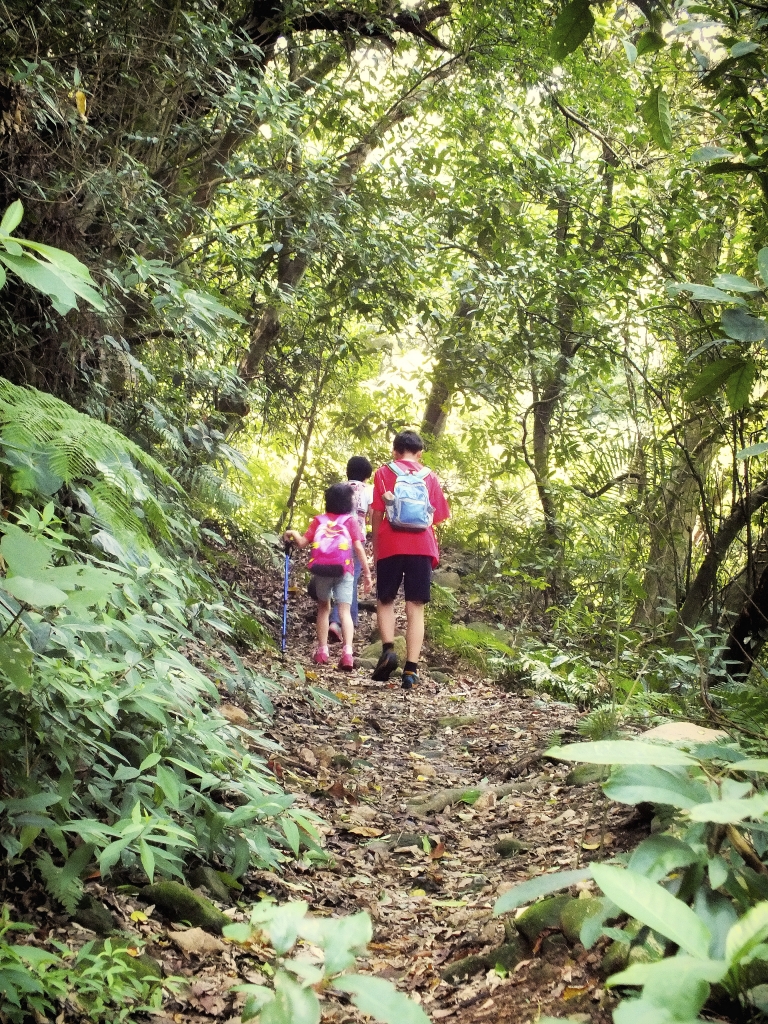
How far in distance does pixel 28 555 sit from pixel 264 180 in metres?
4.79

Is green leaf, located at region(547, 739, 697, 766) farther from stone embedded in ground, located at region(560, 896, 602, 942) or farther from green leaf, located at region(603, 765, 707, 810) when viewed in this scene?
stone embedded in ground, located at region(560, 896, 602, 942)

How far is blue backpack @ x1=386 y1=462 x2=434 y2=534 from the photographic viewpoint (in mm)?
6727

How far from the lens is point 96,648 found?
261 cm

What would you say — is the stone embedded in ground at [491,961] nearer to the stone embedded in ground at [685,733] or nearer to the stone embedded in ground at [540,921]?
the stone embedded in ground at [540,921]

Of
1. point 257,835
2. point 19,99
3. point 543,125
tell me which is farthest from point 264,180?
point 257,835

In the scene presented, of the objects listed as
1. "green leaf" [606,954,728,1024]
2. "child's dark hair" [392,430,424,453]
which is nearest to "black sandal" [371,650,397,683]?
"child's dark hair" [392,430,424,453]

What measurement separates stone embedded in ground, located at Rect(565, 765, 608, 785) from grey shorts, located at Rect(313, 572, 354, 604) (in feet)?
11.7

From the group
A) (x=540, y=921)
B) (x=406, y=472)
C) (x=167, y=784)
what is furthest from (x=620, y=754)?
(x=406, y=472)

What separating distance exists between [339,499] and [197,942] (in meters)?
5.21

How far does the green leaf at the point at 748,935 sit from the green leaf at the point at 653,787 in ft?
1.02

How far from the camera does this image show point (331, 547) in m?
7.24

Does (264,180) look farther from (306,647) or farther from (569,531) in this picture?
(569,531)

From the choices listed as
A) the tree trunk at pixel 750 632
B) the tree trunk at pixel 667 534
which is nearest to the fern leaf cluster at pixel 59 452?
the tree trunk at pixel 750 632

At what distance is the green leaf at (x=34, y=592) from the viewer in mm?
1390
